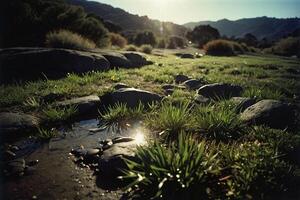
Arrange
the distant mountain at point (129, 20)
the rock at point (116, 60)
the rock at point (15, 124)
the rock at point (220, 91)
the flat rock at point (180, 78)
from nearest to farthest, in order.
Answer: the rock at point (15, 124)
the rock at point (220, 91)
the flat rock at point (180, 78)
the rock at point (116, 60)
the distant mountain at point (129, 20)

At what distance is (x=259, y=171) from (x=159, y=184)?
4.16 feet

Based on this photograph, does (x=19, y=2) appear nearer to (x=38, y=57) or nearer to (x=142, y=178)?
(x=38, y=57)

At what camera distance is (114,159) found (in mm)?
4820

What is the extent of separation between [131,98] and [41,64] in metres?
4.81

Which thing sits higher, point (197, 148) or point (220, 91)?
point (197, 148)

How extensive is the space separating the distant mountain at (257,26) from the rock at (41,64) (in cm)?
12939

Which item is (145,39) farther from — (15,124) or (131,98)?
(15,124)

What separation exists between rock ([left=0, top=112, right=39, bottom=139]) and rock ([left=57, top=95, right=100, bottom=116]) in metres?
0.96

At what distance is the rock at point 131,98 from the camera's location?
25.5 feet

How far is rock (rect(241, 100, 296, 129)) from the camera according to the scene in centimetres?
619

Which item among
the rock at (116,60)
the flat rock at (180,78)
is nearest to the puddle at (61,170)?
the flat rock at (180,78)

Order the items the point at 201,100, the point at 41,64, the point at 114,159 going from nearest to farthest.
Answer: the point at 114,159
the point at 201,100
the point at 41,64

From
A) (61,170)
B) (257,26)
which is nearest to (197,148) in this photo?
(61,170)

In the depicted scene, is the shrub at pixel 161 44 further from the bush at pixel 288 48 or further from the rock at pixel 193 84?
the rock at pixel 193 84
